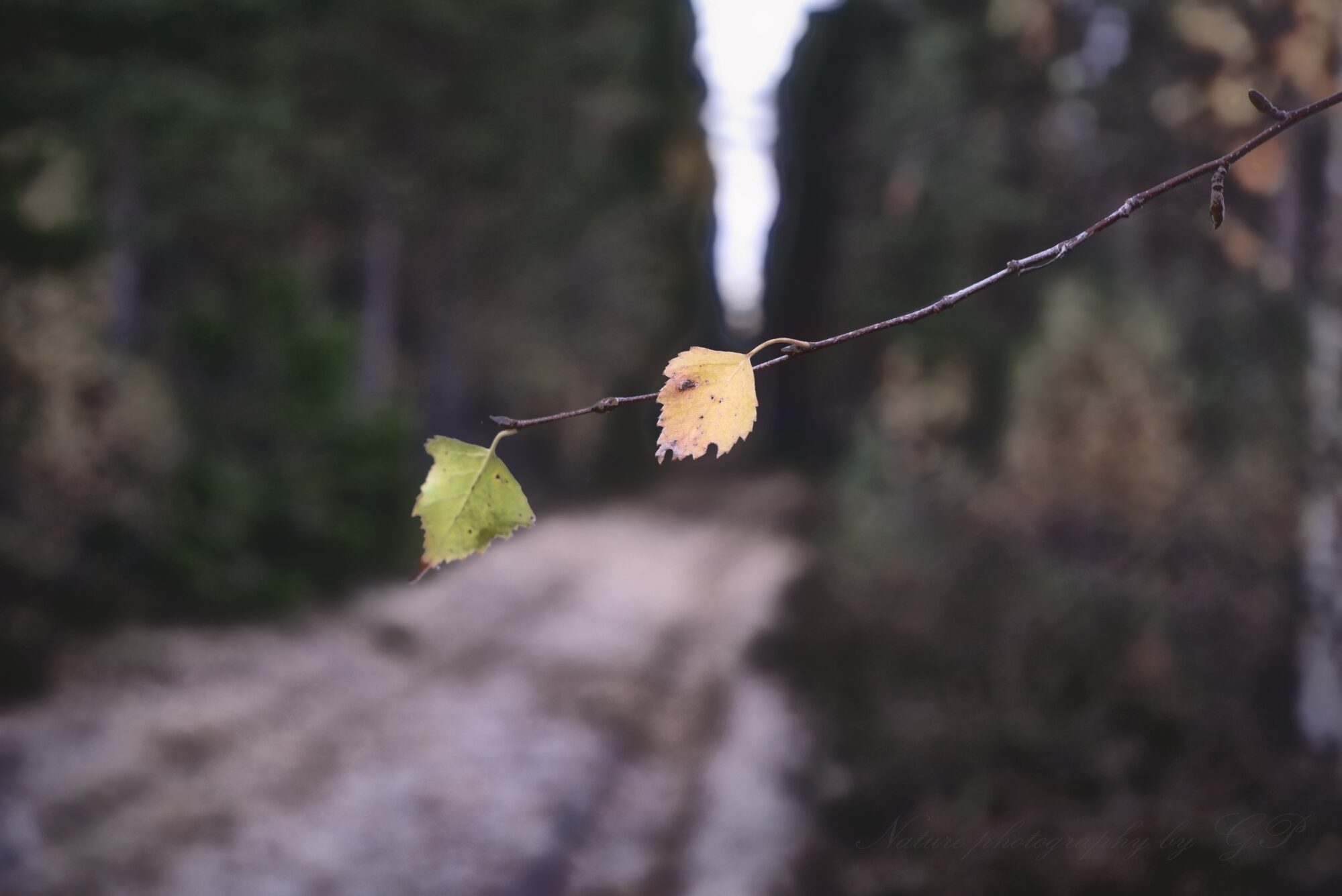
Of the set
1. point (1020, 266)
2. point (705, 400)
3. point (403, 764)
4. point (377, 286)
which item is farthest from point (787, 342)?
point (377, 286)

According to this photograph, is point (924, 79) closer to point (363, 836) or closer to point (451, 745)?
point (451, 745)

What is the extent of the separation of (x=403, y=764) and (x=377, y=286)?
30.7 feet

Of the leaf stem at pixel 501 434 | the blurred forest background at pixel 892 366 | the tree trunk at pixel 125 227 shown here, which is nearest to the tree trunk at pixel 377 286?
the blurred forest background at pixel 892 366

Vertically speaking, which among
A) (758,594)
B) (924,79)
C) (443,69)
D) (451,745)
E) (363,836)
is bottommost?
(363,836)

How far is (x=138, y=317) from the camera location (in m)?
9.88

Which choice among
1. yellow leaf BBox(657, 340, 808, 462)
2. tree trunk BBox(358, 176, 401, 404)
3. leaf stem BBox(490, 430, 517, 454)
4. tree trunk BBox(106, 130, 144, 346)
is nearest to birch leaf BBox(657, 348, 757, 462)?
yellow leaf BBox(657, 340, 808, 462)

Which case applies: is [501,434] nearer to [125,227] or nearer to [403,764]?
[403,764]

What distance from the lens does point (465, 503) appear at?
2.83ft

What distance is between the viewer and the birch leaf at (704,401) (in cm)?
87

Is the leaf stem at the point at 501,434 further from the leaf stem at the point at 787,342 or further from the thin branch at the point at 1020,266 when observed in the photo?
the leaf stem at the point at 787,342

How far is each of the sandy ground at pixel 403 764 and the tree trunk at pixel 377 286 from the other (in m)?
5.17

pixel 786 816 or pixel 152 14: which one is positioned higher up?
pixel 152 14

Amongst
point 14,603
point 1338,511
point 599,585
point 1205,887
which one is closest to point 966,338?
point 599,585

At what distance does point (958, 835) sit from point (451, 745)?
12.4 ft
